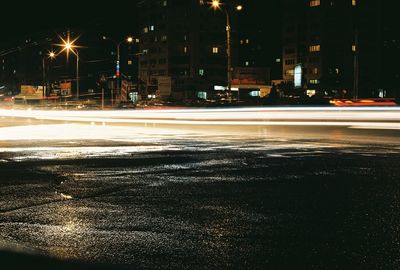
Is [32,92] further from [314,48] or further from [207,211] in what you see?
[207,211]

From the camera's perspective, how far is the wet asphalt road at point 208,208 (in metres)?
5.01

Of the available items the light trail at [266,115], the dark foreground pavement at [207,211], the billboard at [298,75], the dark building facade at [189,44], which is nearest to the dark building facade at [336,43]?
the dark building facade at [189,44]

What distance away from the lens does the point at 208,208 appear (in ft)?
23.8

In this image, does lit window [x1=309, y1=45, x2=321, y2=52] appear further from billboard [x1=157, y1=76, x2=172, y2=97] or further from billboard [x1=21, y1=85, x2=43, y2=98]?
billboard [x1=21, y1=85, x2=43, y2=98]

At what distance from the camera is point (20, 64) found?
16462cm

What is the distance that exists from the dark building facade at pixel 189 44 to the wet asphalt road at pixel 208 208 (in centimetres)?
9856

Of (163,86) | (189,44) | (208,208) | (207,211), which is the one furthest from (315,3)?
(207,211)

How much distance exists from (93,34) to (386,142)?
130122mm

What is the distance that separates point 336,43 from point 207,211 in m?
112

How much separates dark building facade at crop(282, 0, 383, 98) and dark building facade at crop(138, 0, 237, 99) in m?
16.4

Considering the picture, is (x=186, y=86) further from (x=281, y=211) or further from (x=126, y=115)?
(x=281, y=211)

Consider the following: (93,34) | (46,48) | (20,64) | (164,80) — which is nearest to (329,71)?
(164,80)

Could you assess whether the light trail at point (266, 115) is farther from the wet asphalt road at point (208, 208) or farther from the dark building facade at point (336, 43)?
the dark building facade at point (336, 43)

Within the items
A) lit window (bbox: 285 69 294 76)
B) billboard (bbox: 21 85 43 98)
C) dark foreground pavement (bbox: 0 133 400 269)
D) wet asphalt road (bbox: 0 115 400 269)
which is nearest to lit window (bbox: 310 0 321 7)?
lit window (bbox: 285 69 294 76)
